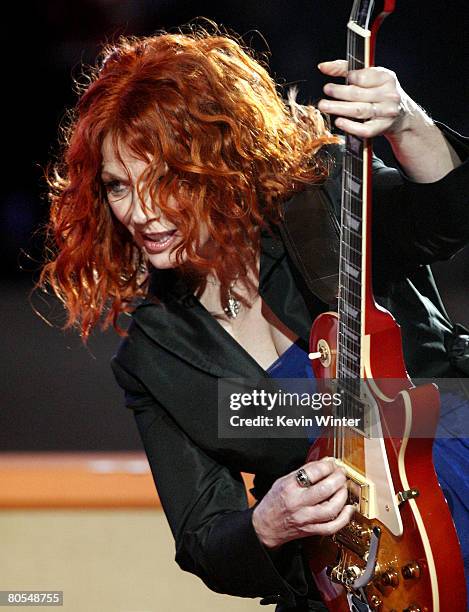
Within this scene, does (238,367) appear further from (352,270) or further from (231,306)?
(352,270)

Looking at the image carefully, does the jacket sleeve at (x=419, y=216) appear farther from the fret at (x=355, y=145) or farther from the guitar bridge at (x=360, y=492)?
the guitar bridge at (x=360, y=492)

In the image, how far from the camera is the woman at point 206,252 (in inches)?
45.5

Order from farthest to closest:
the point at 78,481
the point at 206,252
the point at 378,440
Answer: the point at 78,481 → the point at 206,252 → the point at 378,440

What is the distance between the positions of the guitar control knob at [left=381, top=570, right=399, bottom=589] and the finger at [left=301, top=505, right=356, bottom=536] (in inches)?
2.6

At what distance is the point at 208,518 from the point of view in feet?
3.99

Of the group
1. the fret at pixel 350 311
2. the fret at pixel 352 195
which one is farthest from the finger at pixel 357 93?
the fret at pixel 350 311

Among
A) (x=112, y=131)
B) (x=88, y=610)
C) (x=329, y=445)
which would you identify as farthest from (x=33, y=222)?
(x=329, y=445)

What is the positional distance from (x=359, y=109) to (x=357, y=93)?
0.01m

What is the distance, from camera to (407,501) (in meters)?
0.96

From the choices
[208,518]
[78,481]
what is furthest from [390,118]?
[78,481]

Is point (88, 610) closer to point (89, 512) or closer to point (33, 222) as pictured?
point (89, 512)

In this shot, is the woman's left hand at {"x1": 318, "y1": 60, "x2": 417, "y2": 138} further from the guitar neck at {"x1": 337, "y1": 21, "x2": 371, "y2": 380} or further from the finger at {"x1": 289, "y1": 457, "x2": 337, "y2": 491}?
the finger at {"x1": 289, "y1": 457, "x2": 337, "y2": 491}

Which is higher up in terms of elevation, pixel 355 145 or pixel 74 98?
pixel 355 145

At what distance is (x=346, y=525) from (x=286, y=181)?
43cm
